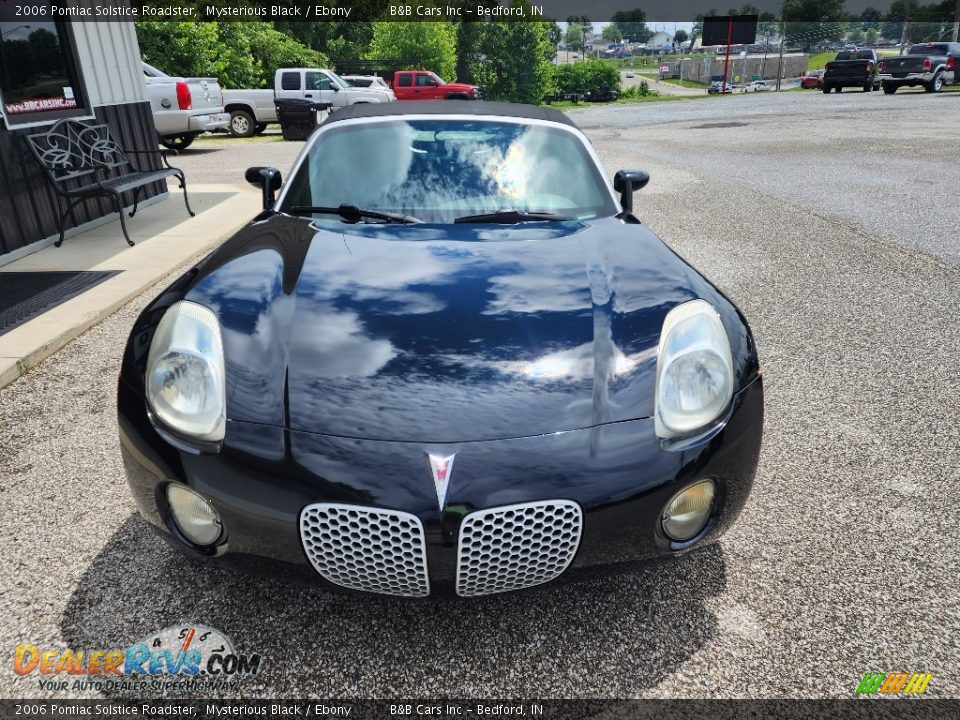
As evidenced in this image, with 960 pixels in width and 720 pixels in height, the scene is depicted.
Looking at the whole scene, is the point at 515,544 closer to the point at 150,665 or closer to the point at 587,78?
the point at 150,665

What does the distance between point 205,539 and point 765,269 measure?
538 cm

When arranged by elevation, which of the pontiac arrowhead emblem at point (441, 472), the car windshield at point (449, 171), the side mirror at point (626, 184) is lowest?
the pontiac arrowhead emblem at point (441, 472)

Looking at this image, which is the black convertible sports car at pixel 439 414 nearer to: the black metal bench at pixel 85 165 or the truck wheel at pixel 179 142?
the black metal bench at pixel 85 165

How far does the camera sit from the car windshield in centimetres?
310

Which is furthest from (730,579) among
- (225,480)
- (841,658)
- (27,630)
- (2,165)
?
(2,165)

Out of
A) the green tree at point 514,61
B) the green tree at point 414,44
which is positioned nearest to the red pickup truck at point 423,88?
the green tree at point 414,44

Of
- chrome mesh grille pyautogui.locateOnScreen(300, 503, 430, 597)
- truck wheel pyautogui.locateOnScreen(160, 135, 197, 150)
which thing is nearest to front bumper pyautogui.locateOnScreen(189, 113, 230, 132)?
truck wheel pyautogui.locateOnScreen(160, 135, 197, 150)

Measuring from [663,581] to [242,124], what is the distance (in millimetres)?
19975

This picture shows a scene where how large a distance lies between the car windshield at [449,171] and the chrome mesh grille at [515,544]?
1.56 m

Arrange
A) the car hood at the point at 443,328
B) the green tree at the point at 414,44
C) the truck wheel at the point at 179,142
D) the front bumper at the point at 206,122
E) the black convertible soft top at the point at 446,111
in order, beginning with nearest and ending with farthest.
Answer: the car hood at the point at 443,328
the black convertible soft top at the point at 446,111
the front bumper at the point at 206,122
the truck wheel at the point at 179,142
the green tree at the point at 414,44

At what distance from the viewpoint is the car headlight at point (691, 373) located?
1.97m

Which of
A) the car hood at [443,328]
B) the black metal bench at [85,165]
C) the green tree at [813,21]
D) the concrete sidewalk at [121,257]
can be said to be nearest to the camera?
the car hood at [443,328]

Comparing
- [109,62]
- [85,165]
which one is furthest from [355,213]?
[109,62]

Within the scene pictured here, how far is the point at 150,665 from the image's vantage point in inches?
78.9
